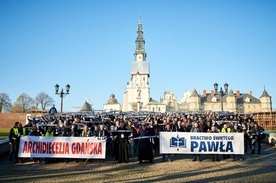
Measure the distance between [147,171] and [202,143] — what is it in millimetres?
3627

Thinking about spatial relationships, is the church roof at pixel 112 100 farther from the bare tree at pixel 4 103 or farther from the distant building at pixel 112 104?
the bare tree at pixel 4 103

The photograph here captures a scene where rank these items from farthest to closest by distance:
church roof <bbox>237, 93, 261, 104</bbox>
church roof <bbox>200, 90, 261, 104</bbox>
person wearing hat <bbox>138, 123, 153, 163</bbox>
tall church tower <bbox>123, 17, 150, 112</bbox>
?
tall church tower <bbox>123, 17, 150, 112</bbox> < church roof <bbox>237, 93, 261, 104</bbox> < church roof <bbox>200, 90, 261, 104</bbox> < person wearing hat <bbox>138, 123, 153, 163</bbox>

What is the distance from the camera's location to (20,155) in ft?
39.7

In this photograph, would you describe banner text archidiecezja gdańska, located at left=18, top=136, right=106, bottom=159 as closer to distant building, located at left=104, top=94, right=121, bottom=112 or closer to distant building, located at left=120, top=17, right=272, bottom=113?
distant building, located at left=120, top=17, right=272, bottom=113

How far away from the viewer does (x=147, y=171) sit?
33.9 ft

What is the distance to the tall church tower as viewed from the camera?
120 m

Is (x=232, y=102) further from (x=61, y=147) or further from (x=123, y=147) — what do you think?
(x=61, y=147)

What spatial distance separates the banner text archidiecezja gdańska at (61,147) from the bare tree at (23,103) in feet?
231

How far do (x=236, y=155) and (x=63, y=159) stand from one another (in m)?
8.95

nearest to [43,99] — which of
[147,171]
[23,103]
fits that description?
[23,103]

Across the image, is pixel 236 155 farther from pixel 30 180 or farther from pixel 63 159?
pixel 30 180

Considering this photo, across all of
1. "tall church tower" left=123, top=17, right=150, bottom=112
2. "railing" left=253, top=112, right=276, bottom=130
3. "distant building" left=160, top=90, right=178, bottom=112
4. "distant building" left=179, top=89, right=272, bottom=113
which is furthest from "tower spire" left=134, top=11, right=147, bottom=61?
"railing" left=253, top=112, right=276, bottom=130

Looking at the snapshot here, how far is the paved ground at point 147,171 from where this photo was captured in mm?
9039

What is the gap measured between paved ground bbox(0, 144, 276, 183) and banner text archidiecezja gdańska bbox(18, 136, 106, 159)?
45cm
